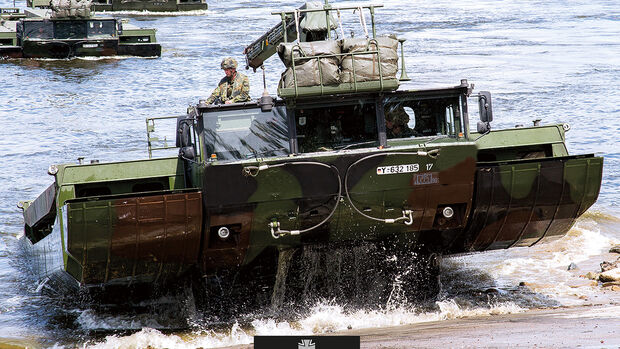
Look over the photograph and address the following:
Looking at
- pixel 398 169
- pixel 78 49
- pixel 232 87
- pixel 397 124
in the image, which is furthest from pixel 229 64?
pixel 78 49

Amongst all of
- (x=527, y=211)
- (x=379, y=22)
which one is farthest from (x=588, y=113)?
(x=379, y=22)

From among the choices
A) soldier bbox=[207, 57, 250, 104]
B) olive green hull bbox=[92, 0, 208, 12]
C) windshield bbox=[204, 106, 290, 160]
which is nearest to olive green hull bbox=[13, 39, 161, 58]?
olive green hull bbox=[92, 0, 208, 12]

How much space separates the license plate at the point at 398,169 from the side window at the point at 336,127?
1.29 feet

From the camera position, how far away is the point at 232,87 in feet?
33.2

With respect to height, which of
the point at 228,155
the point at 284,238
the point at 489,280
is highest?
the point at 228,155

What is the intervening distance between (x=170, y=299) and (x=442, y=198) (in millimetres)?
2927

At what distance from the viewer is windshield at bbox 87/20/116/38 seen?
109 ft

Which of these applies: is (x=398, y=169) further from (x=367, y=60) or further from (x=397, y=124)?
(x=367, y=60)

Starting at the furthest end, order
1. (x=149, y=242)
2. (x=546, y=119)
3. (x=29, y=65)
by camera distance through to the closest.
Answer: (x=29, y=65) < (x=546, y=119) < (x=149, y=242)

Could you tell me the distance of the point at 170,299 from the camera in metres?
9.95

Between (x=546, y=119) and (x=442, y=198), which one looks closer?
(x=442, y=198)

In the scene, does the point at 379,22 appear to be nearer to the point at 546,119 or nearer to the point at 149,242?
the point at 546,119

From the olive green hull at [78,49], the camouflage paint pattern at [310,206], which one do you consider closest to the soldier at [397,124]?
the camouflage paint pattern at [310,206]

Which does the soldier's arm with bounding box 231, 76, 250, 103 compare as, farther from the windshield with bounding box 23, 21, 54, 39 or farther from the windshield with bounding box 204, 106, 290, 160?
the windshield with bounding box 23, 21, 54, 39
